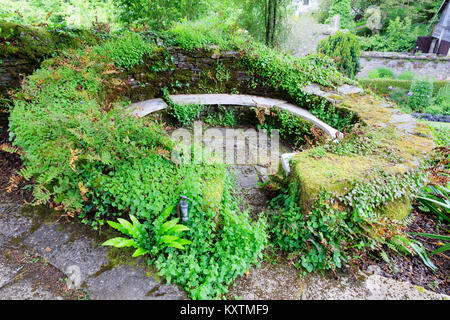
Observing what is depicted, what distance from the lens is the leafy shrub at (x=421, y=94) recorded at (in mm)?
10625

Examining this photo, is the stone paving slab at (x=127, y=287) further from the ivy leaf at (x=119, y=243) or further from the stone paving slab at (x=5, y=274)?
the stone paving slab at (x=5, y=274)

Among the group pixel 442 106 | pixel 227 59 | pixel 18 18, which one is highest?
pixel 18 18

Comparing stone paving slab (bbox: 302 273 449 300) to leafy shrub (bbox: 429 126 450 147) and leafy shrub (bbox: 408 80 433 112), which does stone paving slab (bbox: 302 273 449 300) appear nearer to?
leafy shrub (bbox: 429 126 450 147)

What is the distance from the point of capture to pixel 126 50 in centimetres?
446

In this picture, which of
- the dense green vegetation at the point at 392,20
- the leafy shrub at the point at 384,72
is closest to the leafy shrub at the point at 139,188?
the leafy shrub at the point at 384,72

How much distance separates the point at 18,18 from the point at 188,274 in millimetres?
4869

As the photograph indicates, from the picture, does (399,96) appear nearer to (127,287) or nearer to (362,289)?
(362,289)

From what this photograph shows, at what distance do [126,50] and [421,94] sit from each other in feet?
39.1

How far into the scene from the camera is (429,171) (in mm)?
3109

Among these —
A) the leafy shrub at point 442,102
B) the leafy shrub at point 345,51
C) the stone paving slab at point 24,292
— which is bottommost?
the leafy shrub at point 442,102

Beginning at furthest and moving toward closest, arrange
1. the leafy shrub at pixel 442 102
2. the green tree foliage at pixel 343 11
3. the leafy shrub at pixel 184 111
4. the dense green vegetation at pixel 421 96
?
1. the green tree foliage at pixel 343 11
2. the dense green vegetation at pixel 421 96
3. the leafy shrub at pixel 442 102
4. the leafy shrub at pixel 184 111

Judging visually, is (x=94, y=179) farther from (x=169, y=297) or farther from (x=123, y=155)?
(x=169, y=297)

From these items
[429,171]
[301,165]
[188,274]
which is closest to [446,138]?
[429,171]

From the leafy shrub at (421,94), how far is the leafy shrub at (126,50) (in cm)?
1140
